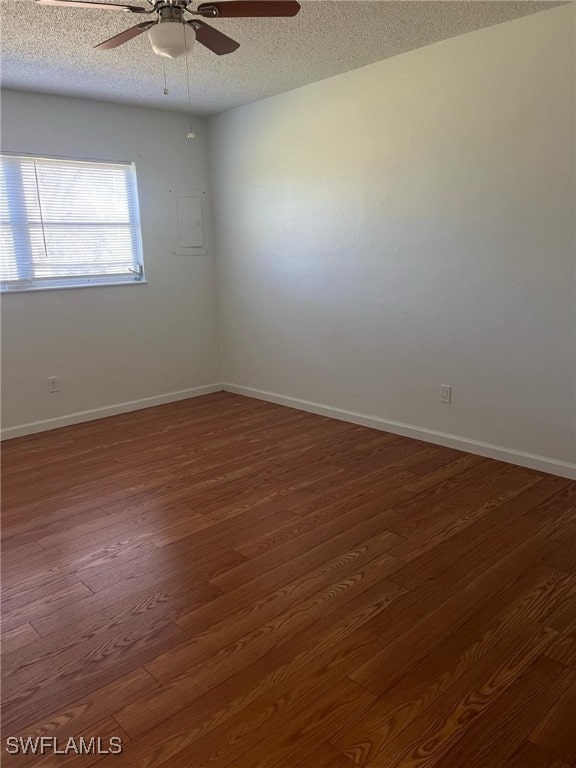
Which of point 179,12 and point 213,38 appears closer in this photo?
point 179,12

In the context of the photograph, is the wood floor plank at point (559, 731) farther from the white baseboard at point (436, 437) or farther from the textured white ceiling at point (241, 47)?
the textured white ceiling at point (241, 47)

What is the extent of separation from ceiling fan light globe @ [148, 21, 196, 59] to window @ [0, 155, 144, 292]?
8.23 ft

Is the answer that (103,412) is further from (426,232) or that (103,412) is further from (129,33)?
(129,33)

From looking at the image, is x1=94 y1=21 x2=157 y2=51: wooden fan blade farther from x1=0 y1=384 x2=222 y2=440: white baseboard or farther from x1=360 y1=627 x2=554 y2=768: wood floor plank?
x1=0 y1=384 x2=222 y2=440: white baseboard

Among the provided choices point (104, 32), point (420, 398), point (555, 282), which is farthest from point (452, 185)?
point (104, 32)

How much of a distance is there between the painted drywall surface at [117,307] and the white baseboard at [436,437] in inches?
38.1

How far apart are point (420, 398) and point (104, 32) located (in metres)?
2.94

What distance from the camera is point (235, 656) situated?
186 centimetres

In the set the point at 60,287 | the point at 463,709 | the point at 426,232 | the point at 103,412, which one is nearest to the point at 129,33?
the point at 426,232

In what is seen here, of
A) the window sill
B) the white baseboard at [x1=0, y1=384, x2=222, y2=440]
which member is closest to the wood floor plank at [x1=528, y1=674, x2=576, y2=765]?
the white baseboard at [x1=0, y1=384, x2=222, y2=440]

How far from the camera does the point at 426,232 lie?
3.59m

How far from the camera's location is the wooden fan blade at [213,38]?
2150 mm

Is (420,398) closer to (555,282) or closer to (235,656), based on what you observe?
(555,282)

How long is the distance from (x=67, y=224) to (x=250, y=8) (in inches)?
112
